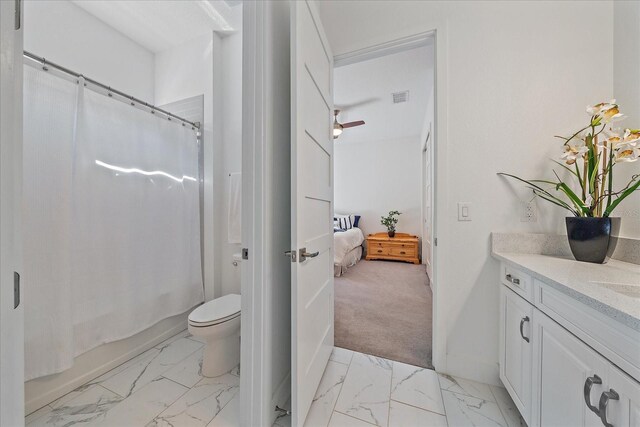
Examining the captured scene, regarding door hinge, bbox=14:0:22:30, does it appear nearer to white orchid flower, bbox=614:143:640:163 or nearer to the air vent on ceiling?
white orchid flower, bbox=614:143:640:163

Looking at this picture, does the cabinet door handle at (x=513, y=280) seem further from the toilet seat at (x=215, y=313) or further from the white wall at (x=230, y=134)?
the white wall at (x=230, y=134)

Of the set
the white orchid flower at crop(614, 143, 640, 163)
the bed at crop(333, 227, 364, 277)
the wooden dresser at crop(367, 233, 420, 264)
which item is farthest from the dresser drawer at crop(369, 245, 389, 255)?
the white orchid flower at crop(614, 143, 640, 163)

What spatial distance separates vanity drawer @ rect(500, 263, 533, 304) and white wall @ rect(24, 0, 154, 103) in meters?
3.15

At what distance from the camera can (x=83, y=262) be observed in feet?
4.66

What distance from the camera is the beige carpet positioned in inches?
68.6

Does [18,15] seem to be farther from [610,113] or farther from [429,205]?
[429,205]

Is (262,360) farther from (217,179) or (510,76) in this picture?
(510,76)

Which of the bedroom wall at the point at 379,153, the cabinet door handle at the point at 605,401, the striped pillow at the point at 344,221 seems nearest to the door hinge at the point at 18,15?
the cabinet door handle at the point at 605,401

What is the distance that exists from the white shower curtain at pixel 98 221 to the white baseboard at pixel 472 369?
1998 mm

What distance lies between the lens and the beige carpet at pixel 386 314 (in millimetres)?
1742

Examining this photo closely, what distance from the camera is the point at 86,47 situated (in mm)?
1872

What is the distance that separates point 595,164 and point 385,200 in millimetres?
3997

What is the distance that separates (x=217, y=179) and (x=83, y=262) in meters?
1.05

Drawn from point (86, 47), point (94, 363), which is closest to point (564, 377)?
point (94, 363)
